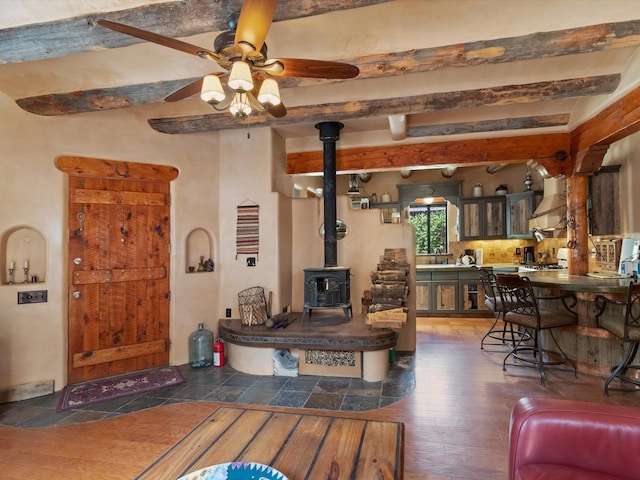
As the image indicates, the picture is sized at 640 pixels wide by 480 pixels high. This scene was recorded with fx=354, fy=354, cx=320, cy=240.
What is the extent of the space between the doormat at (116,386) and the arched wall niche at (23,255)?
3.89 feet

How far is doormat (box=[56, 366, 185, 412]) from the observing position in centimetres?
329

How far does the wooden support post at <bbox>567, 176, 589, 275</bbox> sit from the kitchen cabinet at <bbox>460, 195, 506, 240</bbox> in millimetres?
2436

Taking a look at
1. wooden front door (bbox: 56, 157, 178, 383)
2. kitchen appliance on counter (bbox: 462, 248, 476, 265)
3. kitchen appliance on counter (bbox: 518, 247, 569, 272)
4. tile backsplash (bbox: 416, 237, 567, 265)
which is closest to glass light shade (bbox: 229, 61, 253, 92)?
wooden front door (bbox: 56, 157, 178, 383)

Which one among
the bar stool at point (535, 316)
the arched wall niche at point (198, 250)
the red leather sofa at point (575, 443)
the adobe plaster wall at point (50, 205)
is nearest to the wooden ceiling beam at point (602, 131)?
the bar stool at point (535, 316)

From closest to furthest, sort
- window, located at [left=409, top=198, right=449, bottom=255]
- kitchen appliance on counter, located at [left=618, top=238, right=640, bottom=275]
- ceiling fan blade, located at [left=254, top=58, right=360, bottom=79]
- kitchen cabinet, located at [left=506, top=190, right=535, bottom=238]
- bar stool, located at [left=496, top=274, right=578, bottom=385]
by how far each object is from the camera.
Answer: ceiling fan blade, located at [left=254, top=58, right=360, bottom=79] < bar stool, located at [left=496, top=274, right=578, bottom=385] < kitchen appliance on counter, located at [left=618, top=238, right=640, bottom=275] < kitchen cabinet, located at [left=506, top=190, right=535, bottom=238] < window, located at [left=409, top=198, right=449, bottom=255]

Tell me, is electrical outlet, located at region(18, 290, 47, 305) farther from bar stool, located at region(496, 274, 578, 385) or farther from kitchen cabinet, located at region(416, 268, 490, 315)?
kitchen cabinet, located at region(416, 268, 490, 315)

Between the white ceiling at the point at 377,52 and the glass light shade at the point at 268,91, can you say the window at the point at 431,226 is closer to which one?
the white ceiling at the point at 377,52

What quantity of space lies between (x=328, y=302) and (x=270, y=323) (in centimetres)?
74

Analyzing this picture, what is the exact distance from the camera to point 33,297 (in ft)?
11.4

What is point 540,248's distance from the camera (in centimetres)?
707

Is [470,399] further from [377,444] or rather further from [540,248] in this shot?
[540,248]

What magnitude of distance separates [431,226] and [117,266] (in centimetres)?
622

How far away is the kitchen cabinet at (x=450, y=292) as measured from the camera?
21.9 feet

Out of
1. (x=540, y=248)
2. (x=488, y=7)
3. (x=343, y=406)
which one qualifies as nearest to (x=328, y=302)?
(x=343, y=406)
